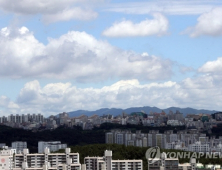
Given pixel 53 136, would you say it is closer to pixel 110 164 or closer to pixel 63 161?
pixel 63 161

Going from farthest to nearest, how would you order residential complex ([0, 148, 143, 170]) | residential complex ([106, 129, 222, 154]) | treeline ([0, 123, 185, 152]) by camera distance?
treeline ([0, 123, 185, 152])
residential complex ([106, 129, 222, 154])
residential complex ([0, 148, 143, 170])

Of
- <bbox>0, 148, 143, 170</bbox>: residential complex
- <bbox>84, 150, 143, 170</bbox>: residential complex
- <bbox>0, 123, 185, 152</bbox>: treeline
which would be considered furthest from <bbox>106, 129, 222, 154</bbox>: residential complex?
<bbox>84, 150, 143, 170</bbox>: residential complex

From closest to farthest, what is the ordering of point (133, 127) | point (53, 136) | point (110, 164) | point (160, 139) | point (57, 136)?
point (110, 164) < point (160, 139) < point (53, 136) < point (57, 136) < point (133, 127)

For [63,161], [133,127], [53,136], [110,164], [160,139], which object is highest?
[133,127]

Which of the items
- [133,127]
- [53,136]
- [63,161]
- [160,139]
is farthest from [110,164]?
[133,127]

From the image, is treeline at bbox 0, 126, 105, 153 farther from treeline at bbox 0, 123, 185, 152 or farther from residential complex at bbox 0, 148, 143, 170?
residential complex at bbox 0, 148, 143, 170

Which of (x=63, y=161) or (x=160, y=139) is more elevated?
(x=160, y=139)

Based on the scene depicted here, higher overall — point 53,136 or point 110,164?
point 53,136

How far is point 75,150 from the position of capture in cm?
6184

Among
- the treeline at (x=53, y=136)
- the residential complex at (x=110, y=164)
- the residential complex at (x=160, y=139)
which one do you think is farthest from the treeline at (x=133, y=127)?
the residential complex at (x=110, y=164)

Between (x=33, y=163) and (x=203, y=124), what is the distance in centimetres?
9639

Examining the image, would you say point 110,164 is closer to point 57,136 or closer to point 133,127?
point 57,136

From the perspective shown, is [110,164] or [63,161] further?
[63,161]

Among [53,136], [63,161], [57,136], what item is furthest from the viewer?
[57,136]
